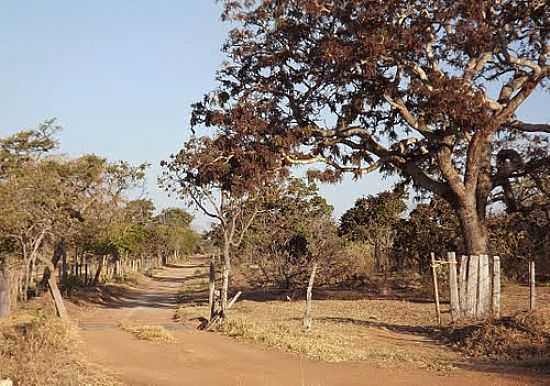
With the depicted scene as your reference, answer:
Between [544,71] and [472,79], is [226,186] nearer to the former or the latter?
[472,79]

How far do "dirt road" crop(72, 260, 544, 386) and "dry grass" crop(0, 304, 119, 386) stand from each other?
48 centimetres

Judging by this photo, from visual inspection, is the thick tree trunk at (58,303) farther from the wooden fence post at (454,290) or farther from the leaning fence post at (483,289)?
the leaning fence post at (483,289)

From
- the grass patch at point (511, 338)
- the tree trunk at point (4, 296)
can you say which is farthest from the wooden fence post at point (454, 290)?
the tree trunk at point (4, 296)

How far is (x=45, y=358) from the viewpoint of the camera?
10.5 metres

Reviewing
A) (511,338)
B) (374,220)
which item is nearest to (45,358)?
(511,338)

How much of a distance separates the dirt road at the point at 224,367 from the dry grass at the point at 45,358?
48cm

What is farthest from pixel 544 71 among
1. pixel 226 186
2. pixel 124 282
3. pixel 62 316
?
pixel 124 282

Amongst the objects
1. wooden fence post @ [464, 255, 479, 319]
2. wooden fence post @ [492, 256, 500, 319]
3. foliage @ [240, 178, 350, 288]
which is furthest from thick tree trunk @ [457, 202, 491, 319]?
foliage @ [240, 178, 350, 288]

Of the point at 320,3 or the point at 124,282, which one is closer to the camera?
the point at 320,3

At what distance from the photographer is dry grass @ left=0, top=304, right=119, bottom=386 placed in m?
9.20

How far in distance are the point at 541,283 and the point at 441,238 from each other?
5.46m

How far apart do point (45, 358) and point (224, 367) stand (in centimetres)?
314

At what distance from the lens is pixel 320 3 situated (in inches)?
591

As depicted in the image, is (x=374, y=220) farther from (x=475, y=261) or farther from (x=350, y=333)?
(x=350, y=333)
